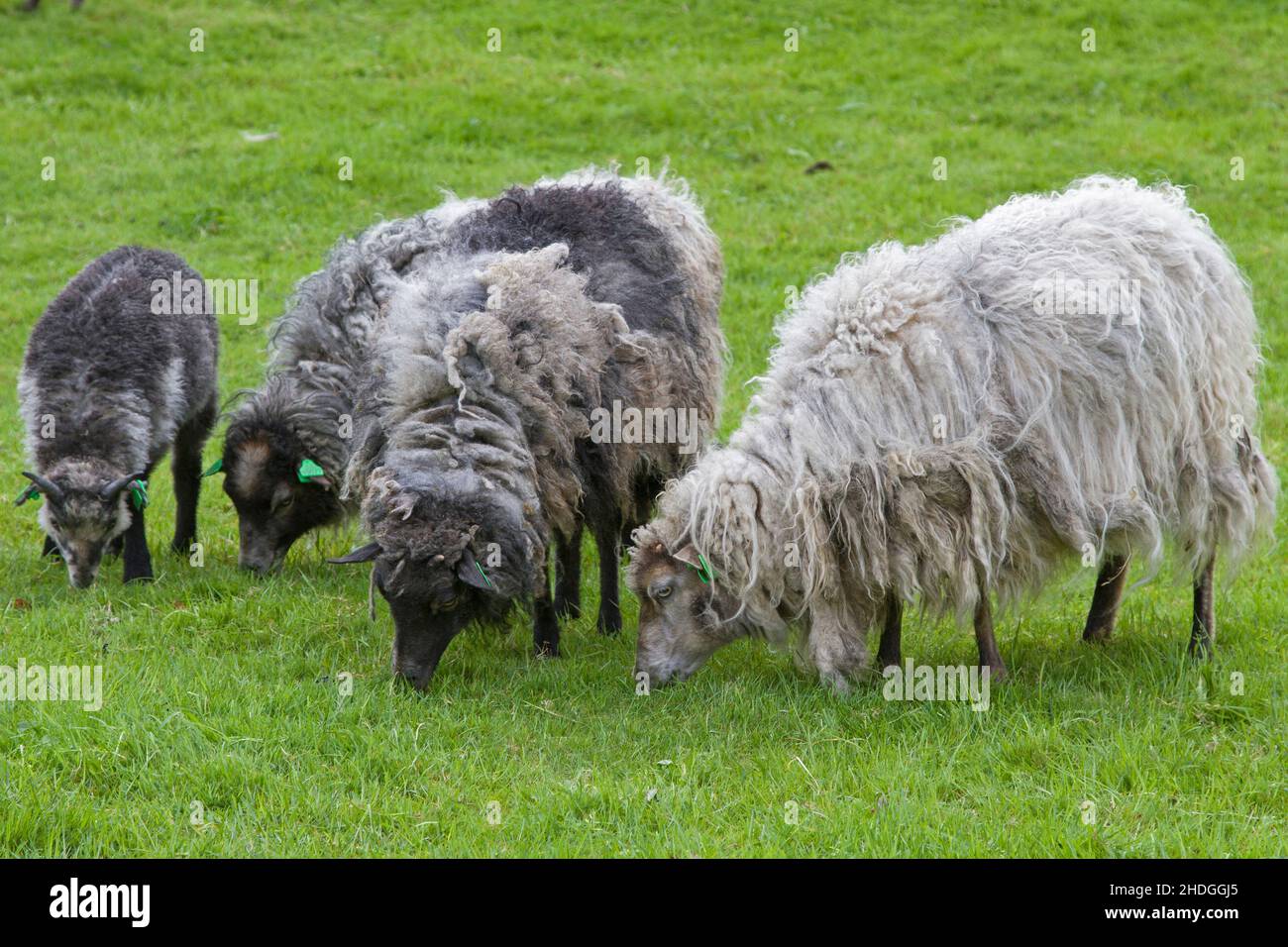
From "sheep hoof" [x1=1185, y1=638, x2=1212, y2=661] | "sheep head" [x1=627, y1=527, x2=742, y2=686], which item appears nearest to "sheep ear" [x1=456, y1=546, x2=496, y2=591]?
"sheep head" [x1=627, y1=527, x2=742, y2=686]

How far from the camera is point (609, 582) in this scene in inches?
301

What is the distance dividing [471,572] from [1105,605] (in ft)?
11.0

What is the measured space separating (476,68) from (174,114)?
4238 millimetres

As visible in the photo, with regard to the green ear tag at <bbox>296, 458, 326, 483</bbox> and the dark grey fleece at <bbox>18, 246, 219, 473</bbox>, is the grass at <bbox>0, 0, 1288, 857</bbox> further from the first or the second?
the dark grey fleece at <bbox>18, 246, 219, 473</bbox>

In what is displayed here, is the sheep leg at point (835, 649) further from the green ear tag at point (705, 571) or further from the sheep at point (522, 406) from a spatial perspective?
the sheep at point (522, 406)

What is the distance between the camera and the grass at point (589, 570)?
505cm

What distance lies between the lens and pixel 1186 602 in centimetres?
804

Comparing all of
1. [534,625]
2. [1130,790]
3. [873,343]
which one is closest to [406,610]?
[534,625]

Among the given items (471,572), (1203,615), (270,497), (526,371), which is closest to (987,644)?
(1203,615)

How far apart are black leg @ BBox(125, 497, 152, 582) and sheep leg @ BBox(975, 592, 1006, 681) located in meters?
4.89

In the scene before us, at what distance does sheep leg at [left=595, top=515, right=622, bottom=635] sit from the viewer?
7.54 meters

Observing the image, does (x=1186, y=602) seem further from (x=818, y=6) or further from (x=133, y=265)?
(x=818, y=6)

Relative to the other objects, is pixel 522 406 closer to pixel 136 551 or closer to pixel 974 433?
pixel 974 433

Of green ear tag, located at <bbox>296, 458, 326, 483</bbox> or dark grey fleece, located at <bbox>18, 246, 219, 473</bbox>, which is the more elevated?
dark grey fleece, located at <bbox>18, 246, 219, 473</bbox>
